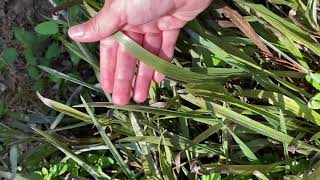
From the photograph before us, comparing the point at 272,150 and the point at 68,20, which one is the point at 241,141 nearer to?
the point at 272,150

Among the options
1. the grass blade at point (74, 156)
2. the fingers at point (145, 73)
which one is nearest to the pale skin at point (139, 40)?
the fingers at point (145, 73)

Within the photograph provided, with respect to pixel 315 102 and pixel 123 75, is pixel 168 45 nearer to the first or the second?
pixel 123 75

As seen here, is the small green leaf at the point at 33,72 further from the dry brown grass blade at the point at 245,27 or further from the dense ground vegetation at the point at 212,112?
Result: the dry brown grass blade at the point at 245,27

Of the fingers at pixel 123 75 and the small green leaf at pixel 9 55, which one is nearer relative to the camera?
the fingers at pixel 123 75

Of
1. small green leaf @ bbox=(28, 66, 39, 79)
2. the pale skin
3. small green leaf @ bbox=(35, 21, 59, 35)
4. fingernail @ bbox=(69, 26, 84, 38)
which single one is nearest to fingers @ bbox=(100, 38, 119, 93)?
the pale skin

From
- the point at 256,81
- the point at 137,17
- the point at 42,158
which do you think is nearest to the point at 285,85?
the point at 256,81

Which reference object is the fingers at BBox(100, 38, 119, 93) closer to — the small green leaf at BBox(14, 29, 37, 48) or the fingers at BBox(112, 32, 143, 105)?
the fingers at BBox(112, 32, 143, 105)
